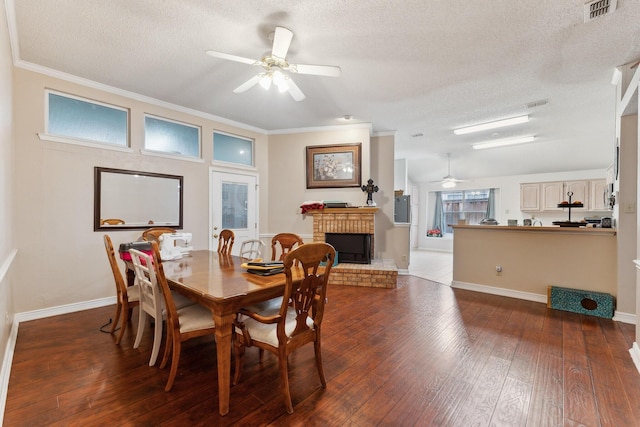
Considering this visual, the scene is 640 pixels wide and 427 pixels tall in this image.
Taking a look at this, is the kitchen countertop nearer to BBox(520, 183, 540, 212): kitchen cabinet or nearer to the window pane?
the window pane

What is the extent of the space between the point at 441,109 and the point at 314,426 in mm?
4353

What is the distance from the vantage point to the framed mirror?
3.49 m

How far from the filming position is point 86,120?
3.45 metres

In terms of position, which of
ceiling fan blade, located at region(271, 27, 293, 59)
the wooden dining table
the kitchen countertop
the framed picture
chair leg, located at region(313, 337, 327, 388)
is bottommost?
chair leg, located at region(313, 337, 327, 388)

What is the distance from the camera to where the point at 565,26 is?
2.35m

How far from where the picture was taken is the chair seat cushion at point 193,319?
6.07 feet

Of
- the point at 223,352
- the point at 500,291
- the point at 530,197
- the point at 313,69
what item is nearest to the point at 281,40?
the point at 313,69

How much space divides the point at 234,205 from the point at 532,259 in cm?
478

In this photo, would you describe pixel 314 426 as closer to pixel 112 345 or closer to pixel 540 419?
pixel 540 419

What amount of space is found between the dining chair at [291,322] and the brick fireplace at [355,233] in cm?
280

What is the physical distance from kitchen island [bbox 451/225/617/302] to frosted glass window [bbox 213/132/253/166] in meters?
4.01

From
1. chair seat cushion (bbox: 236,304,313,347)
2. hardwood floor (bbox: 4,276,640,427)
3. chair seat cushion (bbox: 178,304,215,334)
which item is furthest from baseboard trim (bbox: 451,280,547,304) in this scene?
chair seat cushion (bbox: 178,304,215,334)

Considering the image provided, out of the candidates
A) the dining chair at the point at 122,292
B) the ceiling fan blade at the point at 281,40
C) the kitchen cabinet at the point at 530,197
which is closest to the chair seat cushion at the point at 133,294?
the dining chair at the point at 122,292

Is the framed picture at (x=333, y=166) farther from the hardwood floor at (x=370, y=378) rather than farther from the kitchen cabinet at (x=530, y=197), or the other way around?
the kitchen cabinet at (x=530, y=197)
